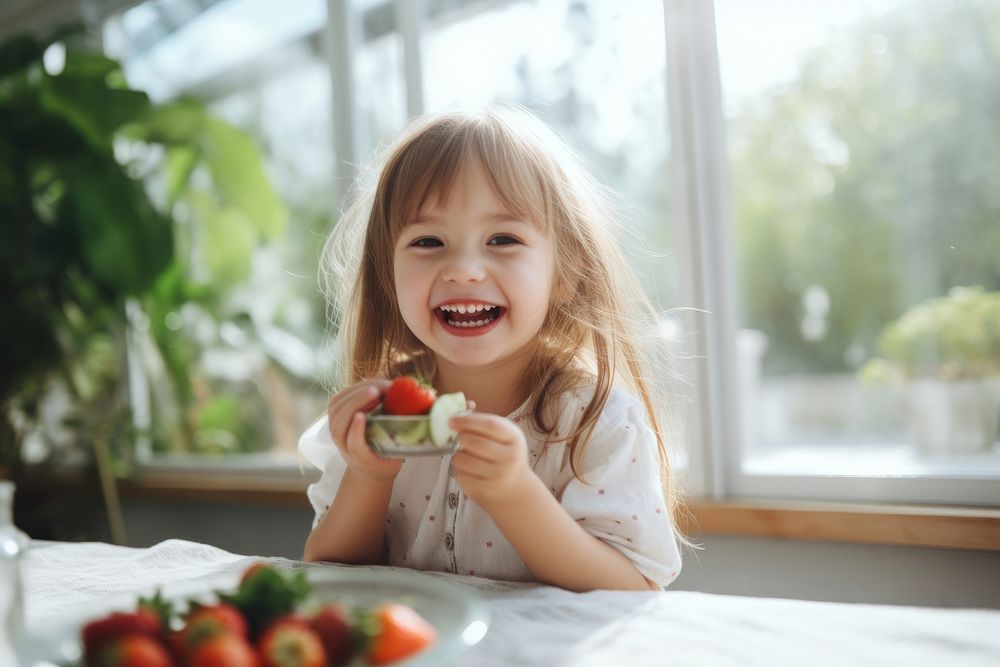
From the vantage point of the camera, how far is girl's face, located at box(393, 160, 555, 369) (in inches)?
45.7

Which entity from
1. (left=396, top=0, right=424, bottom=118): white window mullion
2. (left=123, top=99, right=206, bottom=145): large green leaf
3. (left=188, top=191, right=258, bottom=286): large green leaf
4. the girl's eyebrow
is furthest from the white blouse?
(left=123, top=99, right=206, bottom=145): large green leaf

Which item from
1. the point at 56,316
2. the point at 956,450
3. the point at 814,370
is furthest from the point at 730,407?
the point at 56,316

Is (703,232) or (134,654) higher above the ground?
(703,232)

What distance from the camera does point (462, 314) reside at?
3.91 ft

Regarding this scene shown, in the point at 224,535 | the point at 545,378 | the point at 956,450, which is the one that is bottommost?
the point at 224,535

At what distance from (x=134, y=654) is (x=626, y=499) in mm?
671

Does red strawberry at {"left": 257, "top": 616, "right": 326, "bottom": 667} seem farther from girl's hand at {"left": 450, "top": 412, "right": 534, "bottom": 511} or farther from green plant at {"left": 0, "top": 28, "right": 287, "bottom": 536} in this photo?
green plant at {"left": 0, "top": 28, "right": 287, "bottom": 536}

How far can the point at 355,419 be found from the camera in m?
0.99

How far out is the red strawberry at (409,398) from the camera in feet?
2.95

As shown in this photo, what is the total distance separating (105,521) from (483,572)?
2.41 m

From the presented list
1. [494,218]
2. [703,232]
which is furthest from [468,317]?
[703,232]

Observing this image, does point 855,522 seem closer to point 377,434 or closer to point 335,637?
point 377,434

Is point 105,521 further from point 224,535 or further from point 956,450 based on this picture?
point 956,450

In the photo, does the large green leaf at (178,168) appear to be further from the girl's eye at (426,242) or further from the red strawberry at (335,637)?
the red strawberry at (335,637)
